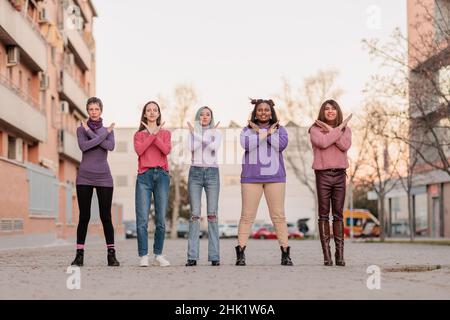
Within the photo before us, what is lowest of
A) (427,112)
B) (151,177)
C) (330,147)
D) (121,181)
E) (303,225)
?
(303,225)

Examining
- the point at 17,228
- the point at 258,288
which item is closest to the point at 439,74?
the point at 17,228

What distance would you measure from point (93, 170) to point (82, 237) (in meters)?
0.83

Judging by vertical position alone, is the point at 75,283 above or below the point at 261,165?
below

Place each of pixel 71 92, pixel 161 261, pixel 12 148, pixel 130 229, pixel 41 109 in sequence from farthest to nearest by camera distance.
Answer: pixel 130 229 < pixel 71 92 < pixel 41 109 < pixel 12 148 < pixel 161 261

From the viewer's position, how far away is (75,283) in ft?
25.0

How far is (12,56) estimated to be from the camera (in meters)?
28.6

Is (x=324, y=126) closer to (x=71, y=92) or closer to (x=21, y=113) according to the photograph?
(x=21, y=113)

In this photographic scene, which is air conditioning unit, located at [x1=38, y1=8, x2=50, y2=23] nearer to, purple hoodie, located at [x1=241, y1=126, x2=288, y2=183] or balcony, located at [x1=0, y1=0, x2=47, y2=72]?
balcony, located at [x1=0, y1=0, x2=47, y2=72]

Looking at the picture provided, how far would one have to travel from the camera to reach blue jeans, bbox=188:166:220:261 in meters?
10.5

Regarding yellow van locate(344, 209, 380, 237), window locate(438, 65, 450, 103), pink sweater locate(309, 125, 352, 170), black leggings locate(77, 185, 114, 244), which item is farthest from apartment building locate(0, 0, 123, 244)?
yellow van locate(344, 209, 380, 237)

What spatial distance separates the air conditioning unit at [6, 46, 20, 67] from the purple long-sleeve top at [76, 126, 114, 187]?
757 inches

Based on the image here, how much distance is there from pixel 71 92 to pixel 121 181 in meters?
42.2

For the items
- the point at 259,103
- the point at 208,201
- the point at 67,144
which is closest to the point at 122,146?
the point at 67,144
